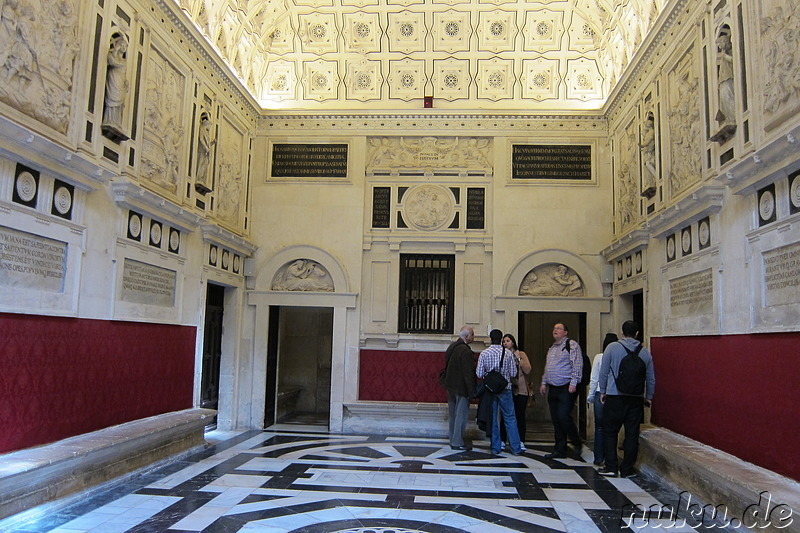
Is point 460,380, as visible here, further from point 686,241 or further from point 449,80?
point 449,80

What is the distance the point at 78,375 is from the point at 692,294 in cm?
626

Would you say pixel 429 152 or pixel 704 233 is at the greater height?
pixel 429 152

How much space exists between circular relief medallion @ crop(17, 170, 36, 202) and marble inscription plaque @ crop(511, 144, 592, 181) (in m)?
7.41

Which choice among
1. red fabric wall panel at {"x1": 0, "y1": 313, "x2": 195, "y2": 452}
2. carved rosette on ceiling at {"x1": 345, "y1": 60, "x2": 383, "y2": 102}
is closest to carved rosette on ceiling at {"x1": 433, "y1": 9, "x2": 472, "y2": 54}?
carved rosette on ceiling at {"x1": 345, "y1": 60, "x2": 383, "y2": 102}

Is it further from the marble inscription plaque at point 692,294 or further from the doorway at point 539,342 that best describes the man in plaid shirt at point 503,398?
the doorway at point 539,342

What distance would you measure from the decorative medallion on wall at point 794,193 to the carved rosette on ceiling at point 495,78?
6.61m

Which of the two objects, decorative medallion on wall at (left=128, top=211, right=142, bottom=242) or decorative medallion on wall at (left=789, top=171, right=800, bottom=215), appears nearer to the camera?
decorative medallion on wall at (left=789, top=171, right=800, bottom=215)

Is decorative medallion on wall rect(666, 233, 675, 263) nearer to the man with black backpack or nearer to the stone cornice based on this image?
the man with black backpack

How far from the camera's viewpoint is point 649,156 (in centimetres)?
809

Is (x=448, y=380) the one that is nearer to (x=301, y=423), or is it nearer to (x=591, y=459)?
(x=591, y=459)

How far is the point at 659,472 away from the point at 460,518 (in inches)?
98.6

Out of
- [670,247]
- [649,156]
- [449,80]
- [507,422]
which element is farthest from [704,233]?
[449,80]

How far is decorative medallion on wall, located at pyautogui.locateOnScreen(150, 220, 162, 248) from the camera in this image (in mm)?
7348

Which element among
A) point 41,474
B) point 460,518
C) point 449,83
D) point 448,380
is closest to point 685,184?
point 448,380
